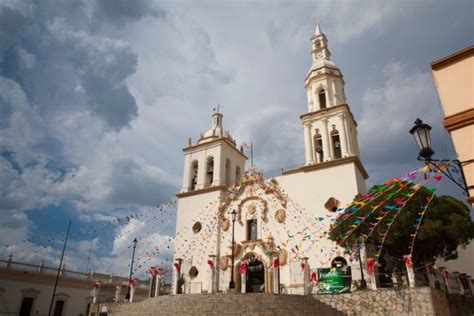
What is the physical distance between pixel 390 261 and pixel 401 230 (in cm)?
284

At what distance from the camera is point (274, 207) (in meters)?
20.8

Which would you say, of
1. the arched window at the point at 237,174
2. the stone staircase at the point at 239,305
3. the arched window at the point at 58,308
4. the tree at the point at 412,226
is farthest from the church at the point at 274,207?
the arched window at the point at 58,308

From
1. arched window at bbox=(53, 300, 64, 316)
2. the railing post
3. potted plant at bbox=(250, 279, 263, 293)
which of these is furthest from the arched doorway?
arched window at bbox=(53, 300, 64, 316)

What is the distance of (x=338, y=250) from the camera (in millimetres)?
17344

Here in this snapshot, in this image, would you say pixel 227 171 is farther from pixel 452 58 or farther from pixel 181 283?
pixel 452 58

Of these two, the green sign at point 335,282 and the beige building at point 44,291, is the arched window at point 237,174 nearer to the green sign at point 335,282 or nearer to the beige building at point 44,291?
the beige building at point 44,291

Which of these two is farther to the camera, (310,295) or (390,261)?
(390,261)

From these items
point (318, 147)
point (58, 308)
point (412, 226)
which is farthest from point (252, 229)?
point (58, 308)

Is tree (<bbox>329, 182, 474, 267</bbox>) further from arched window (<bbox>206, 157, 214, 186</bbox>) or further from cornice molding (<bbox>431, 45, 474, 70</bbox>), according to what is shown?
arched window (<bbox>206, 157, 214, 186</bbox>)

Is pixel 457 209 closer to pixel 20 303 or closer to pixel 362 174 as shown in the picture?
pixel 362 174

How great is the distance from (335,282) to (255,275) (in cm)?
623

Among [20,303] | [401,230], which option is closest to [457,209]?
[401,230]

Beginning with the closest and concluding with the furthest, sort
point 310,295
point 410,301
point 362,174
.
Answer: point 410,301
point 310,295
point 362,174

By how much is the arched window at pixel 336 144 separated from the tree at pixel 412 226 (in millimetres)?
4718
